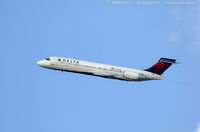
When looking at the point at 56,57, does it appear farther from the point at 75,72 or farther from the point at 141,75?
Result: the point at 141,75

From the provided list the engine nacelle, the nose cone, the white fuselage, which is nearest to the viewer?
the engine nacelle

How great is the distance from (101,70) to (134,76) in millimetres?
8400

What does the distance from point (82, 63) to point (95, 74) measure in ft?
13.8

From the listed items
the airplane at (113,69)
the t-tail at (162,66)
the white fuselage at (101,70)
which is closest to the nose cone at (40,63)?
the white fuselage at (101,70)

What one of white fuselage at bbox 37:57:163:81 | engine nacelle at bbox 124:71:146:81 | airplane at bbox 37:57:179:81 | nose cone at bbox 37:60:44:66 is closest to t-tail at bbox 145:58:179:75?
airplane at bbox 37:57:179:81

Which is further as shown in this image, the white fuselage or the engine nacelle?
the white fuselage

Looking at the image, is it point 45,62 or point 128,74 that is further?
point 45,62

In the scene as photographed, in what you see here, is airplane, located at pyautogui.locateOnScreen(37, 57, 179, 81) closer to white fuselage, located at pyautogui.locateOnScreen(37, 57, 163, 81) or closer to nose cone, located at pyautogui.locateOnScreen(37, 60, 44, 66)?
white fuselage, located at pyautogui.locateOnScreen(37, 57, 163, 81)

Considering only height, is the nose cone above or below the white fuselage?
above

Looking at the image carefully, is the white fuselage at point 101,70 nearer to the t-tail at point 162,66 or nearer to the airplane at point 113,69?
the airplane at point 113,69

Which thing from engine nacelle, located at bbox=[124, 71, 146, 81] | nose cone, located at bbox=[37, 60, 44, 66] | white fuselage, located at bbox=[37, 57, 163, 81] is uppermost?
nose cone, located at bbox=[37, 60, 44, 66]

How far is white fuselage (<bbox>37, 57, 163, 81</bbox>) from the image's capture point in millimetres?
129875

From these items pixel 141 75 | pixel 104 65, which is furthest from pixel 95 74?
pixel 141 75

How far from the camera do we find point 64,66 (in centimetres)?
13588
